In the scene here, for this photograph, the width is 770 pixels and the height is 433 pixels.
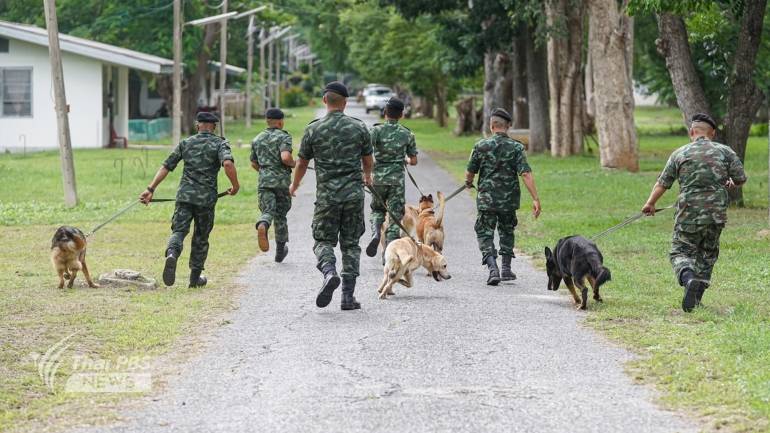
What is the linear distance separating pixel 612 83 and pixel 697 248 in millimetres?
18044

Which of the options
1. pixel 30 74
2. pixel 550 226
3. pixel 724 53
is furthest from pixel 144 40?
pixel 550 226

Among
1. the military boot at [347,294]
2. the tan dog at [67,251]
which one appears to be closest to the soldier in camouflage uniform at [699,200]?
the military boot at [347,294]

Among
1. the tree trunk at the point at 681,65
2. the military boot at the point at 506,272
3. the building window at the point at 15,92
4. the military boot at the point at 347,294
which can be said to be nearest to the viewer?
the military boot at the point at 347,294

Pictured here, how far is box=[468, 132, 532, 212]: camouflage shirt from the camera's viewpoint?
1267cm

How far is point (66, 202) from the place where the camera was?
21.9 metres

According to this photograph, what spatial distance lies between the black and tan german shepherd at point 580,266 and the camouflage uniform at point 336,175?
1.78 m

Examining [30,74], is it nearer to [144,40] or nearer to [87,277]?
[144,40]

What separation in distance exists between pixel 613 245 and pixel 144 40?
35718 millimetres

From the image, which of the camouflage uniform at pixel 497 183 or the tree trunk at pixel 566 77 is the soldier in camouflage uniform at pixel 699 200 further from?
the tree trunk at pixel 566 77

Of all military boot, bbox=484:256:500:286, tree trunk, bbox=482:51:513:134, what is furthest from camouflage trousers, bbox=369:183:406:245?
tree trunk, bbox=482:51:513:134

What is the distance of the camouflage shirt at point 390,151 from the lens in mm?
13555

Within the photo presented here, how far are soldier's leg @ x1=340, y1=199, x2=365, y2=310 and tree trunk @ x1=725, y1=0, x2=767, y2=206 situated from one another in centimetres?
1046

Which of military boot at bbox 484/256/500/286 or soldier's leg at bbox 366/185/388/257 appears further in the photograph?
soldier's leg at bbox 366/185/388/257

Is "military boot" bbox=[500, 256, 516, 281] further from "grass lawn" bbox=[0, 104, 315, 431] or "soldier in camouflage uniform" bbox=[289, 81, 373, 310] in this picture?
"grass lawn" bbox=[0, 104, 315, 431]
